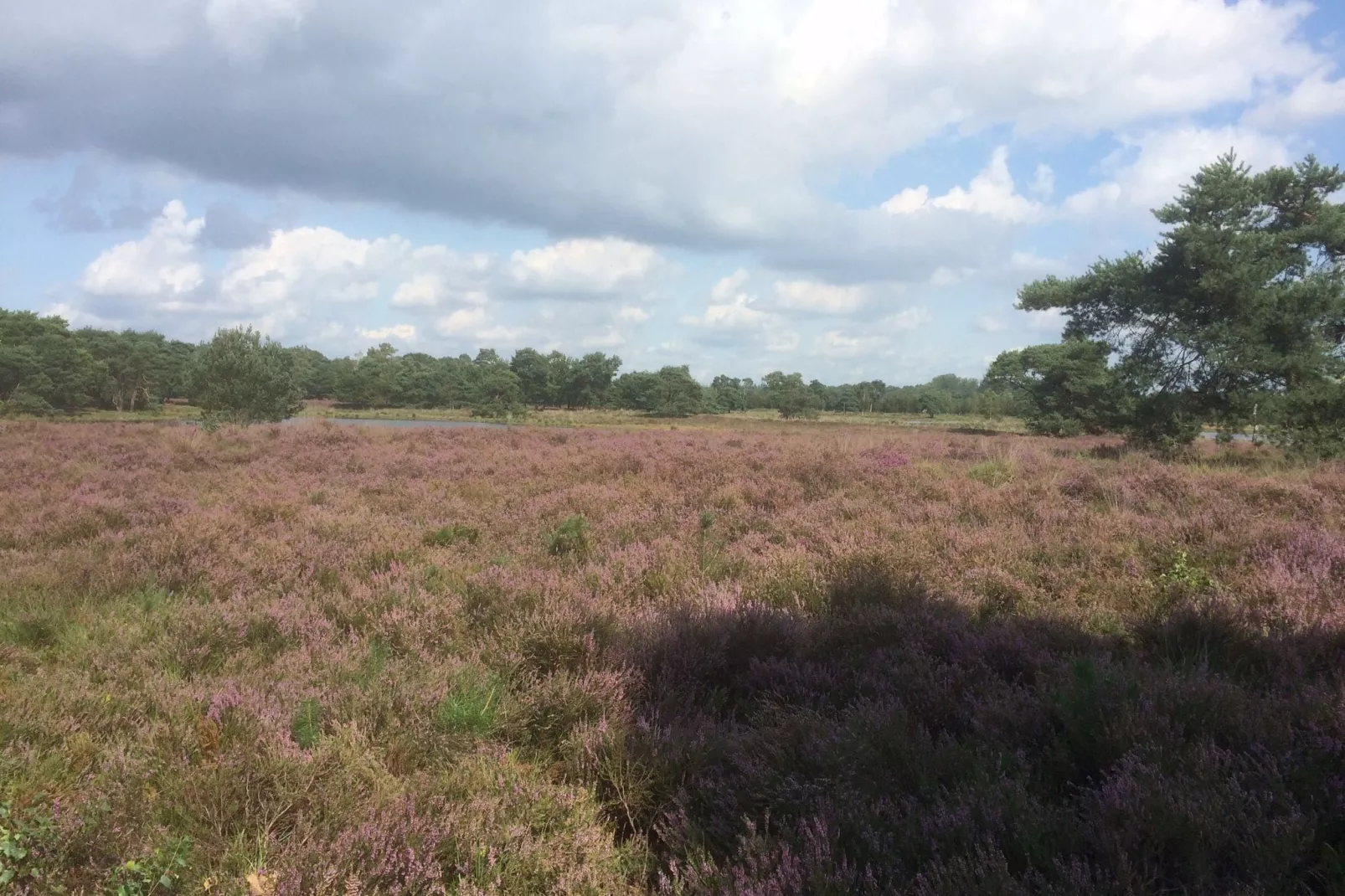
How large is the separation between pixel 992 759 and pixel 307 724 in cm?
325

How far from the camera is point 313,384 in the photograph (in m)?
108

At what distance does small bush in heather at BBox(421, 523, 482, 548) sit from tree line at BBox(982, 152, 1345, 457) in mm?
16129

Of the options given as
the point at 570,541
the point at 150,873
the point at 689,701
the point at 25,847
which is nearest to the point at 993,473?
the point at 570,541

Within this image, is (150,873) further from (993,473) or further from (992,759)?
(993,473)

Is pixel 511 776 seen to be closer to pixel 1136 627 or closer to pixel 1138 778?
pixel 1138 778

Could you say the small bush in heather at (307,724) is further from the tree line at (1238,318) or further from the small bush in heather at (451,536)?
the tree line at (1238,318)

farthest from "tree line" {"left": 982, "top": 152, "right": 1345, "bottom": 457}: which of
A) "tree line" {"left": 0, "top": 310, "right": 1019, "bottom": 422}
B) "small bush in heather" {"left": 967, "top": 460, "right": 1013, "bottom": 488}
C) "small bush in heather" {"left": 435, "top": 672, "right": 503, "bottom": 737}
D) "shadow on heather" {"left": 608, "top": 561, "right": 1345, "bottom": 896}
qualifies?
"tree line" {"left": 0, "top": 310, "right": 1019, "bottom": 422}

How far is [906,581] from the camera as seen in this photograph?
5.36 m

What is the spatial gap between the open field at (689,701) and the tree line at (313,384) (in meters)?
24.7

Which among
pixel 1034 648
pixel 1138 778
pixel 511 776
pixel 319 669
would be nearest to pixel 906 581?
pixel 1034 648

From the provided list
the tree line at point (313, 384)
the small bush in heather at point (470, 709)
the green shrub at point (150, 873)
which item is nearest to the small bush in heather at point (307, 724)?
the small bush in heather at point (470, 709)

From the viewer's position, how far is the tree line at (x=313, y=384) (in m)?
28.9

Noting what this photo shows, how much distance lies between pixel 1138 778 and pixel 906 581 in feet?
9.87

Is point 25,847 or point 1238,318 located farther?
point 1238,318
